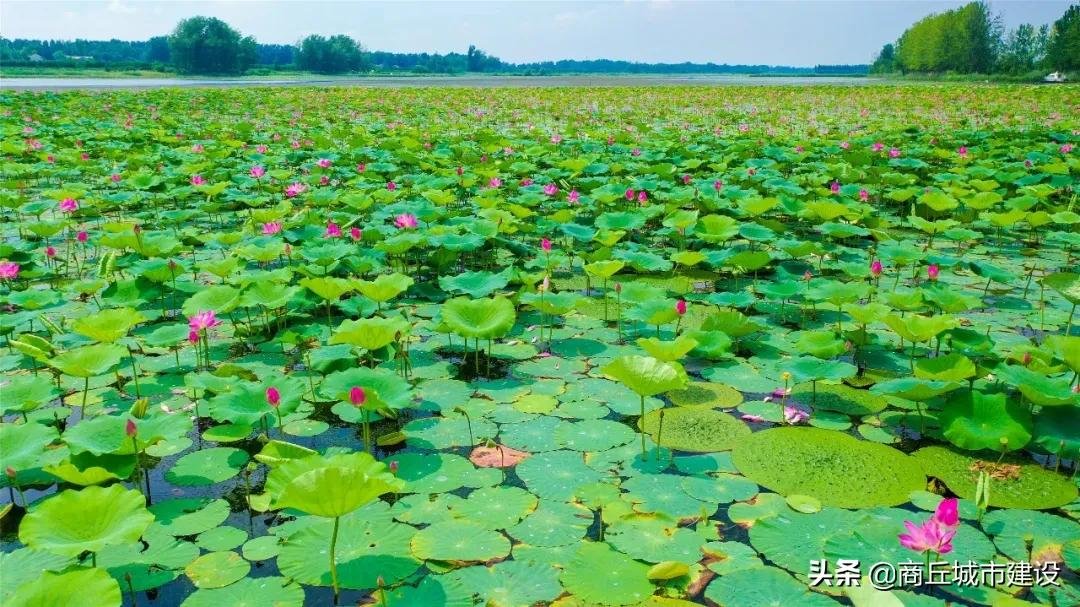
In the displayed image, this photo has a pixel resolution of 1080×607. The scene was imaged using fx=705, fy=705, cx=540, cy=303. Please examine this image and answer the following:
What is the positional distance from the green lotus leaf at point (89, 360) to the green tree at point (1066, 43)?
65681 mm

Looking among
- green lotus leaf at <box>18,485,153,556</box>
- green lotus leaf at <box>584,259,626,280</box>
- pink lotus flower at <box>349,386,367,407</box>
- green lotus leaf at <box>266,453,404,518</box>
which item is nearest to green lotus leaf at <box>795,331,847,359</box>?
green lotus leaf at <box>584,259,626,280</box>

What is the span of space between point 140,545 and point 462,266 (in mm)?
3177

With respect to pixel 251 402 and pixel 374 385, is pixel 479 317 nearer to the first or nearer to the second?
pixel 374 385

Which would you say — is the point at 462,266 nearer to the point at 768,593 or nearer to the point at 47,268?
the point at 47,268

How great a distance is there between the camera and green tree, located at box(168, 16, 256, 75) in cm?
5597

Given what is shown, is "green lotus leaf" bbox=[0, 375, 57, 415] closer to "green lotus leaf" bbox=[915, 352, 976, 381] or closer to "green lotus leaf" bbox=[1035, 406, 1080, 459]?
"green lotus leaf" bbox=[915, 352, 976, 381]

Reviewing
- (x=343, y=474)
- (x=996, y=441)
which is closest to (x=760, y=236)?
(x=996, y=441)

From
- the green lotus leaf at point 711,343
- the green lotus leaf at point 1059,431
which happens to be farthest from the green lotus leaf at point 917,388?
the green lotus leaf at point 711,343

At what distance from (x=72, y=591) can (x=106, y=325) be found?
175cm

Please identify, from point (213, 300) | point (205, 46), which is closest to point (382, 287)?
point (213, 300)

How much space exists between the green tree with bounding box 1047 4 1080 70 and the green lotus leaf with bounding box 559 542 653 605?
6532 centimetres

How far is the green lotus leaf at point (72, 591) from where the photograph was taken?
1.41m

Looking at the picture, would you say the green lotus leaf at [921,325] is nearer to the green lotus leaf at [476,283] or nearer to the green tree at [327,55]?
the green lotus leaf at [476,283]

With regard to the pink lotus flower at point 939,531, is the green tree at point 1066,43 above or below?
above
